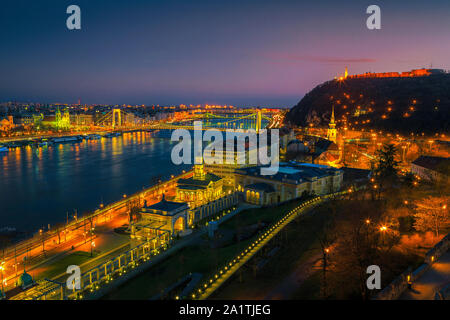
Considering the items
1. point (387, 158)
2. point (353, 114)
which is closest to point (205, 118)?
point (353, 114)

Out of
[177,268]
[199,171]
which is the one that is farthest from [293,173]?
[177,268]

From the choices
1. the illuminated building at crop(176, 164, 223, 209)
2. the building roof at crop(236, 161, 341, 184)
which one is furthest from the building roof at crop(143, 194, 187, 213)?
the building roof at crop(236, 161, 341, 184)

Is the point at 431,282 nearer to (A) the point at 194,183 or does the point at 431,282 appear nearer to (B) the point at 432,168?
(A) the point at 194,183

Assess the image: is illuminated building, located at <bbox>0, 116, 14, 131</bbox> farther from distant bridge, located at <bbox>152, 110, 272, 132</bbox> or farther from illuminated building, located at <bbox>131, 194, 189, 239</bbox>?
illuminated building, located at <bbox>131, 194, 189, 239</bbox>

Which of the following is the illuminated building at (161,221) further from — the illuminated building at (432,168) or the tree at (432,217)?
the illuminated building at (432,168)
